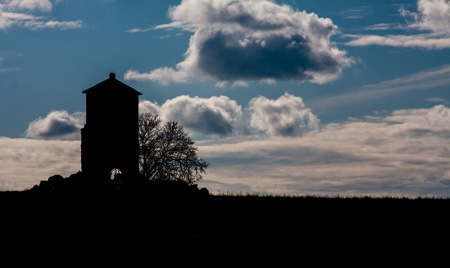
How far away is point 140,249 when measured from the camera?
625 inches

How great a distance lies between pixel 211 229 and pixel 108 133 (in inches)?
741

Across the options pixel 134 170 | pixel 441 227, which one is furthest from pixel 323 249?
pixel 134 170

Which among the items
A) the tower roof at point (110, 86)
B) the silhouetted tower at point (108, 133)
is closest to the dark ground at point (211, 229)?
the silhouetted tower at point (108, 133)

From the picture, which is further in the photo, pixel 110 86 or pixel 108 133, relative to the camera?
pixel 110 86

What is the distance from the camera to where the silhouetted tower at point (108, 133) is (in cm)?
→ 3572

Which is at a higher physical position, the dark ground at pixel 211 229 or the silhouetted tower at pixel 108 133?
the silhouetted tower at pixel 108 133

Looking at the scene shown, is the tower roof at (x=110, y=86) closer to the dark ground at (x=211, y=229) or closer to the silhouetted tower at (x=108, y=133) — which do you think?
the silhouetted tower at (x=108, y=133)

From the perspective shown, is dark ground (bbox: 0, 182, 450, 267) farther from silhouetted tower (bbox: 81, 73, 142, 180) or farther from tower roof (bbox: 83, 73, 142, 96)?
tower roof (bbox: 83, 73, 142, 96)

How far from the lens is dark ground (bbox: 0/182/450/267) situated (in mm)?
15055

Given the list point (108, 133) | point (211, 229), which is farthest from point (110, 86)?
point (211, 229)

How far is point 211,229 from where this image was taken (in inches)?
748

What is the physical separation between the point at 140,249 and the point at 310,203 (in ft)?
43.3

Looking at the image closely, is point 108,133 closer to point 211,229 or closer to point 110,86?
point 110,86

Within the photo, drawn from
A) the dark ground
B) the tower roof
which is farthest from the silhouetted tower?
the dark ground
